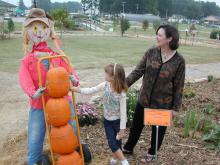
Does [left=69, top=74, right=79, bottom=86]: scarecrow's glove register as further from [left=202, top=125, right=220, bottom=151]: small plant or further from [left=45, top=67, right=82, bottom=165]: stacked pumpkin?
[left=202, top=125, right=220, bottom=151]: small plant

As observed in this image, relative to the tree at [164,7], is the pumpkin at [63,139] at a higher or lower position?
lower

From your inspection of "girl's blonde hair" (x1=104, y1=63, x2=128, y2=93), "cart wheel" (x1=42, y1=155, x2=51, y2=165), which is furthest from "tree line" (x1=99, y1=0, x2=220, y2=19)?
"girl's blonde hair" (x1=104, y1=63, x2=128, y2=93)

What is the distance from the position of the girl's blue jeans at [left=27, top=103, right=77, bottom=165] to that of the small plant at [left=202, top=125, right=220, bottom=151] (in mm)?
1813

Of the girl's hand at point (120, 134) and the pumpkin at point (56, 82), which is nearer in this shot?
the pumpkin at point (56, 82)

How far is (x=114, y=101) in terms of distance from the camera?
3.29m

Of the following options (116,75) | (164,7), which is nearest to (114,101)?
(116,75)

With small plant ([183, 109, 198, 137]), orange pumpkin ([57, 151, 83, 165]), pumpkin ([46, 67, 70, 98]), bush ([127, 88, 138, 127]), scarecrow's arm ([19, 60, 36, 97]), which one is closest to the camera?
pumpkin ([46, 67, 70, 98])

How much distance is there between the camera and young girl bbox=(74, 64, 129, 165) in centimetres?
319

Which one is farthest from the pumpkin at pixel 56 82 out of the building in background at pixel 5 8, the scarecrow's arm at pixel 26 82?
the building in background at pixel 5 8

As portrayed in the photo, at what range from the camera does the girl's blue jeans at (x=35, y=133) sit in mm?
3499

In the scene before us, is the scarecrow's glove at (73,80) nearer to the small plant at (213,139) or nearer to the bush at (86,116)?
the bush at (86,116)

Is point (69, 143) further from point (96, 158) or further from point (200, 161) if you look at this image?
point (200, 161)

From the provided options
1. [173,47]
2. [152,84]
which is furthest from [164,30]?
[152,84]

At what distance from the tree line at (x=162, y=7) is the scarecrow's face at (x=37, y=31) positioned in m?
95.5
